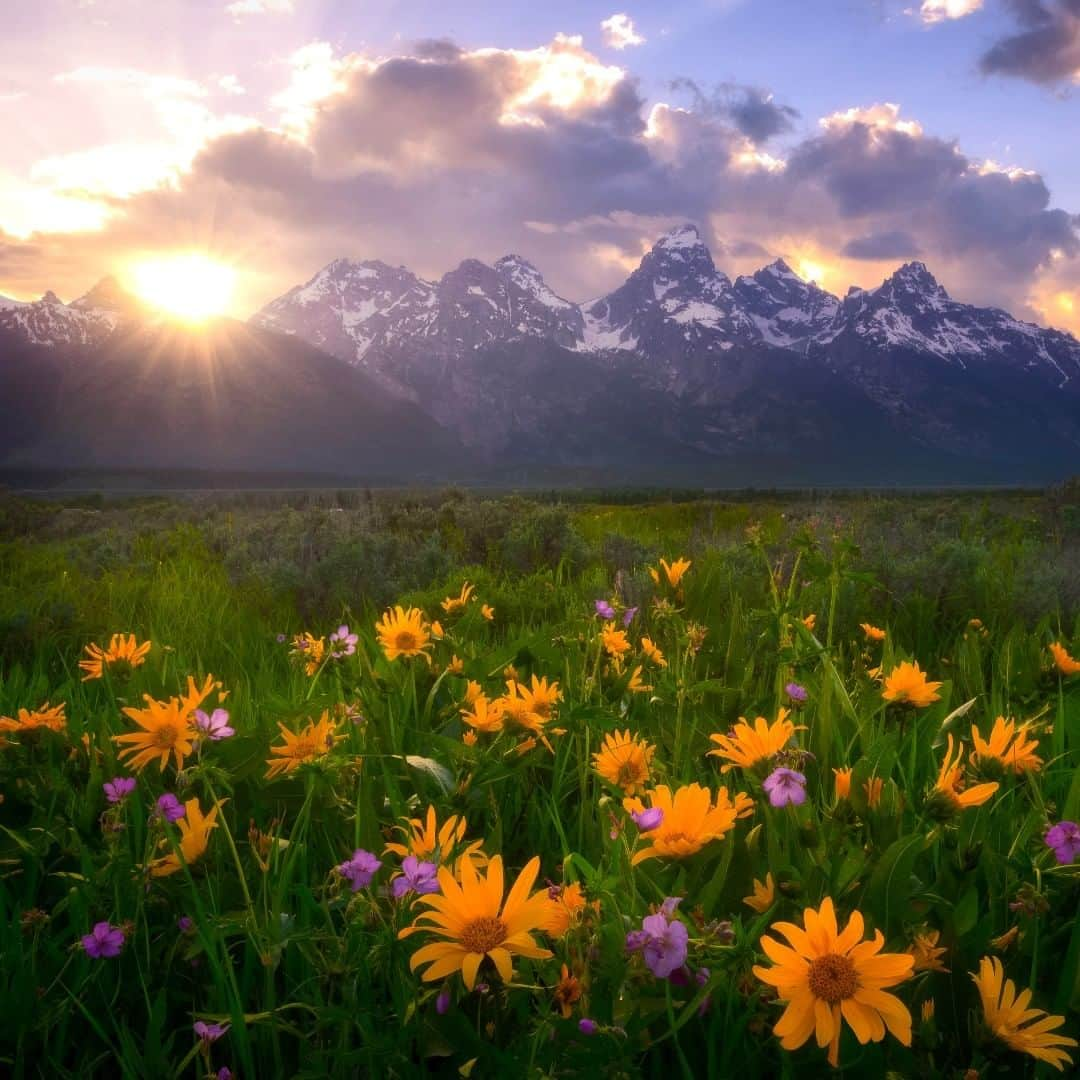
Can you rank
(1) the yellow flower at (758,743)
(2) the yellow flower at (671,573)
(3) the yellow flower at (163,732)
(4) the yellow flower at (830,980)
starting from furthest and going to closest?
(2) the yellow flower at (671,573)
(3) the yellow flower at (163,732)
(1) the yellow flower at (758,743)
(4) the yellow flower at (830,980)

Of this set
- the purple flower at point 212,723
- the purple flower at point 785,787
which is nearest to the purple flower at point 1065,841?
the purple flower at point 785,787

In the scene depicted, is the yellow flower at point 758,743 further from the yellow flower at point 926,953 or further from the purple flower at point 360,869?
the purple flower at point 360,869

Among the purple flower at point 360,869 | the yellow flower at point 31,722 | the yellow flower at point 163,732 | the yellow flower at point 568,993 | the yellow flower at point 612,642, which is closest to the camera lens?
the yellow flower at point 568,993

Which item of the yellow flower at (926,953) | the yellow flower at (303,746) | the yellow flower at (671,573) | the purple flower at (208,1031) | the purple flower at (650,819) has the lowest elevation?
the purple flower at (208,1031)

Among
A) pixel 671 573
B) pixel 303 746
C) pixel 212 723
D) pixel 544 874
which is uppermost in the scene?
pixel 671 573

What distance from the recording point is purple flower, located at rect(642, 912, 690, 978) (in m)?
0.85

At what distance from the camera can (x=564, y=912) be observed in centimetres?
104

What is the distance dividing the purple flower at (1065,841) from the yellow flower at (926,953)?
0.20m

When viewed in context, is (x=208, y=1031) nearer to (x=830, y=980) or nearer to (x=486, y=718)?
(x=486, y=718)

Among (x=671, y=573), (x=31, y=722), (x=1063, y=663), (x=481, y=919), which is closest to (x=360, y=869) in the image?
(x=481, y=919)

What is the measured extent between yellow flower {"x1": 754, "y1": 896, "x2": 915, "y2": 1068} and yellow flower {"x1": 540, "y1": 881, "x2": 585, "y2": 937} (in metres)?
0.27

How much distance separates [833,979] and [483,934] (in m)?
0.38

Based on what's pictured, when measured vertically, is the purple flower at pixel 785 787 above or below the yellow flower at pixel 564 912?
above

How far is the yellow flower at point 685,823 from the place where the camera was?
1116 mm
